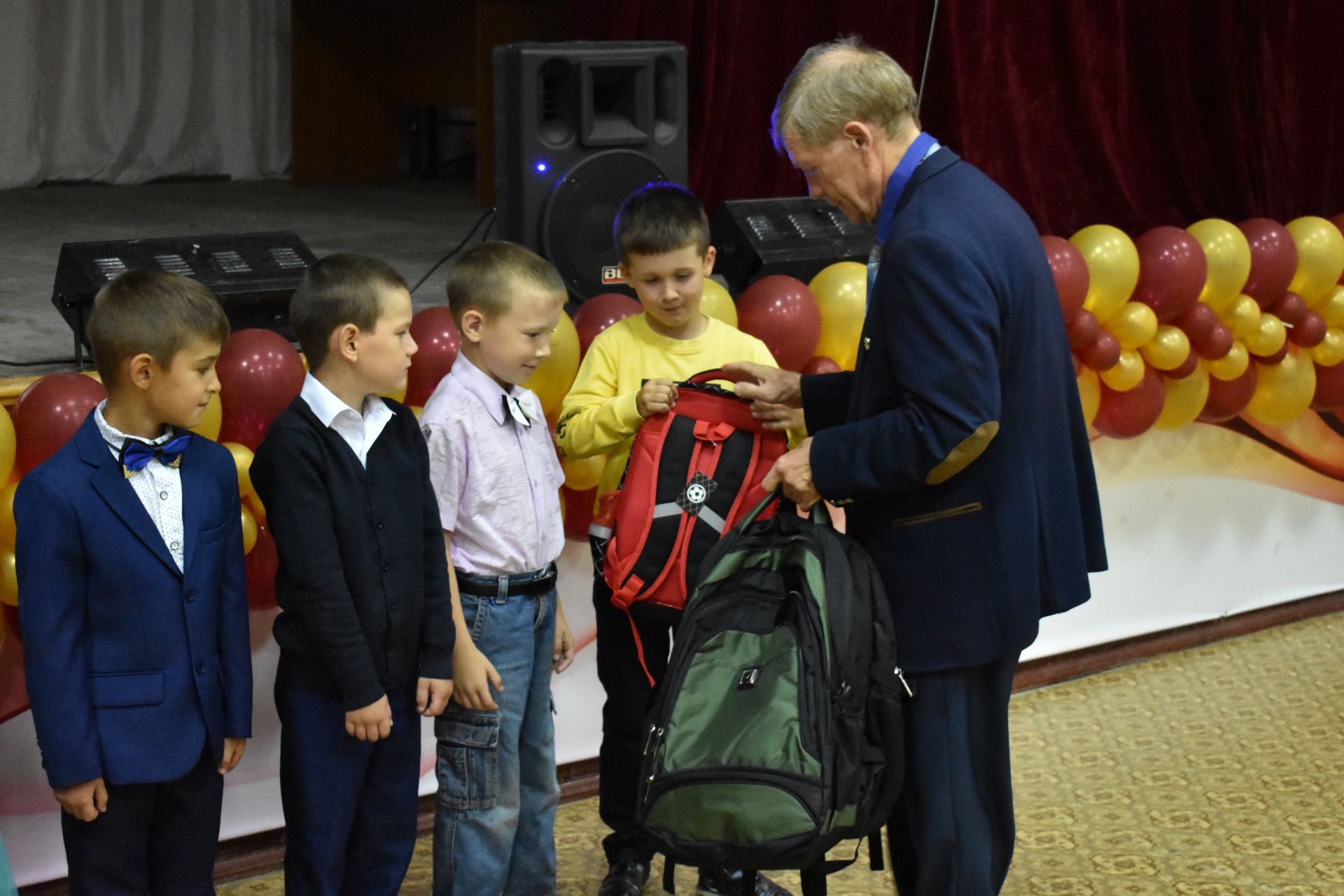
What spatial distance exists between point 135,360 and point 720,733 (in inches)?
33.1

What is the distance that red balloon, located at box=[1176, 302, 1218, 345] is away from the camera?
3.04 m

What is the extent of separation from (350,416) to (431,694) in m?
0.39

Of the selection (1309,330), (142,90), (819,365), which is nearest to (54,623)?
(819,365)

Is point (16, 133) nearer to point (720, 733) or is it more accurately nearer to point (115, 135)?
point (115, 135)

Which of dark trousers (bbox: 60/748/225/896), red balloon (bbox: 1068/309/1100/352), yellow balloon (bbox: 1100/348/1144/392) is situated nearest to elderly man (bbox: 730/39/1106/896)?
dark trousers (bbox: 60/748/225/896)

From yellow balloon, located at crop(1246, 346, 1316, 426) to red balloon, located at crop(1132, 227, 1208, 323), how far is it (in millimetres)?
375

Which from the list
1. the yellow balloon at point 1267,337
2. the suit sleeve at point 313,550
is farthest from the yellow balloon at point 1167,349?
the suit sleeve at point 313,550

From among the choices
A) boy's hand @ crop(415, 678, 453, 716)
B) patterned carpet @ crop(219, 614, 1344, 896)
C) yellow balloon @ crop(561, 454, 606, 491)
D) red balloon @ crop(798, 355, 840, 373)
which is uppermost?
red balloon @ crop(798, 355, 840, 373)

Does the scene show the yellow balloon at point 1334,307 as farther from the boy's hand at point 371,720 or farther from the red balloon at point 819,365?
the boy's hand at point 371,720

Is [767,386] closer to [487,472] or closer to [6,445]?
[487,472]

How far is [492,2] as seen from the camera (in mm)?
5574

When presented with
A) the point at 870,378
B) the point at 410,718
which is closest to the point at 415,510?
the point at 410,718

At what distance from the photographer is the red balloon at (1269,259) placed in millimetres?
3141

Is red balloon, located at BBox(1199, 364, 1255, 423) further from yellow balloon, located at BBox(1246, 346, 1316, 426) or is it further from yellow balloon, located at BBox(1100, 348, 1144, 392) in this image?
yellow balloon, located at BBox(1100, 348, 1144, 392)
